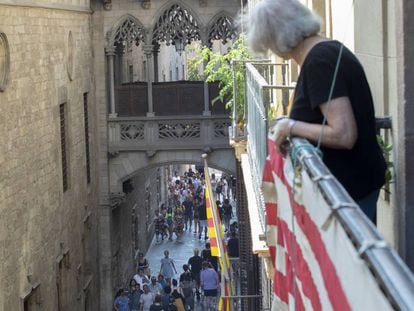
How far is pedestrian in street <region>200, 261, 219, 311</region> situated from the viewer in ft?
69.8

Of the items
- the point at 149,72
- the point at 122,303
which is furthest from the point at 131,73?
the point at 122,303

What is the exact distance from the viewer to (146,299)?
21.7 metres

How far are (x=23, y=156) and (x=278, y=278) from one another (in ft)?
43.6

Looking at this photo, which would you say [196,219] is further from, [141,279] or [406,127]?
[406,127]

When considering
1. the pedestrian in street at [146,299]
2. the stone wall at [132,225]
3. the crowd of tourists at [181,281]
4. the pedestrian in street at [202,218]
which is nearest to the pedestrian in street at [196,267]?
the crowd of tourists at [181,281]

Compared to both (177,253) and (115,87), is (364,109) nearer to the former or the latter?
(115,87)

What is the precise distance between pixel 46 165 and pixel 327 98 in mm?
15461

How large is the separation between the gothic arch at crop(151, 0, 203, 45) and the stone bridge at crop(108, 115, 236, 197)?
6.08ft

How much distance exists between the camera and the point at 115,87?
24.6 metres

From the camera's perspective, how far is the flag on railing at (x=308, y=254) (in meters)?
2.10

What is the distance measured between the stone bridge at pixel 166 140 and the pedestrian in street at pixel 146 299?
3.49 metres

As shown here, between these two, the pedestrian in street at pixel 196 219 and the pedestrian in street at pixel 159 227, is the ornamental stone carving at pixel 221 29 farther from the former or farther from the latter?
the pedestrian in street at pixel 159 227

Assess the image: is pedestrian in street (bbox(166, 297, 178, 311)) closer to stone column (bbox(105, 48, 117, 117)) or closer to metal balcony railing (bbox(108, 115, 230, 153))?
metal balcony railing (bbox(108, 115, 230, 153))

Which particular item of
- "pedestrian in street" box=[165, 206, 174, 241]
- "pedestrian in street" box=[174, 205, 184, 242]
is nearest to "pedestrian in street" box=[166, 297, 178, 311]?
"pedestrian in street" box=[174, 205, 184, 242]
